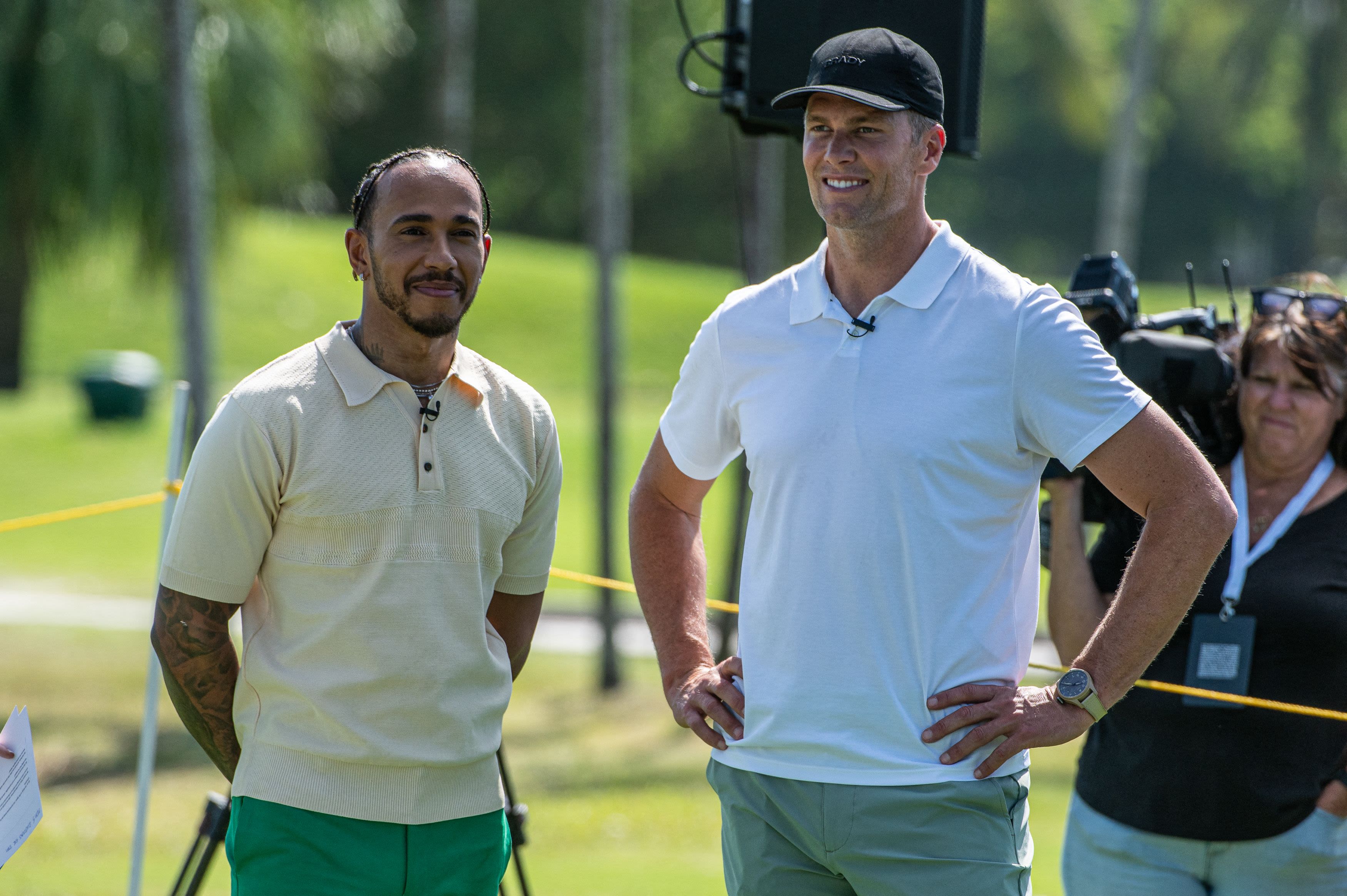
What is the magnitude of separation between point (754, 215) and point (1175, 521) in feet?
26.9

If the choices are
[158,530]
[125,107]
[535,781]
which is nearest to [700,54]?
[535,781]

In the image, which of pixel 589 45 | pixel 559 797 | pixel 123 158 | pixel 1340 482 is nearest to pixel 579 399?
pixel 123 158

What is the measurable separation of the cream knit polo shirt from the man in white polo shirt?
0.53 meters

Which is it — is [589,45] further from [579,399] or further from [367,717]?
[579,399]

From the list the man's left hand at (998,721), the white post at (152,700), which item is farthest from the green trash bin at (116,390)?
the man's left hand at (998,721)

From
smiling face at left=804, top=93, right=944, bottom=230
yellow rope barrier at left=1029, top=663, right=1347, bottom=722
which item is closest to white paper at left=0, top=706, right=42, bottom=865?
smiling face at left=804, top=93, right=944, bottom=230

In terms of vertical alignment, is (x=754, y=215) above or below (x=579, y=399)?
above

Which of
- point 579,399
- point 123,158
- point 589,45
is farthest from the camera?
point 579,399

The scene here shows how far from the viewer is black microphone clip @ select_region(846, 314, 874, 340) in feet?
8.10

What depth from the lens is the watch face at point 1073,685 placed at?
2426 millimetres

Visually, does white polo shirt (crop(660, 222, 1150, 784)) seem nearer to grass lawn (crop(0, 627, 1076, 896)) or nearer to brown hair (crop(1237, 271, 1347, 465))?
brown hair (crop(1237, 271, 1347, 465))

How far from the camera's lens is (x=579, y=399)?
2378 centimetres

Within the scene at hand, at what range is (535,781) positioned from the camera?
913 cm

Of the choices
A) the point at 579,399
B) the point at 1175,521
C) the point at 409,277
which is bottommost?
the point at 579,399
